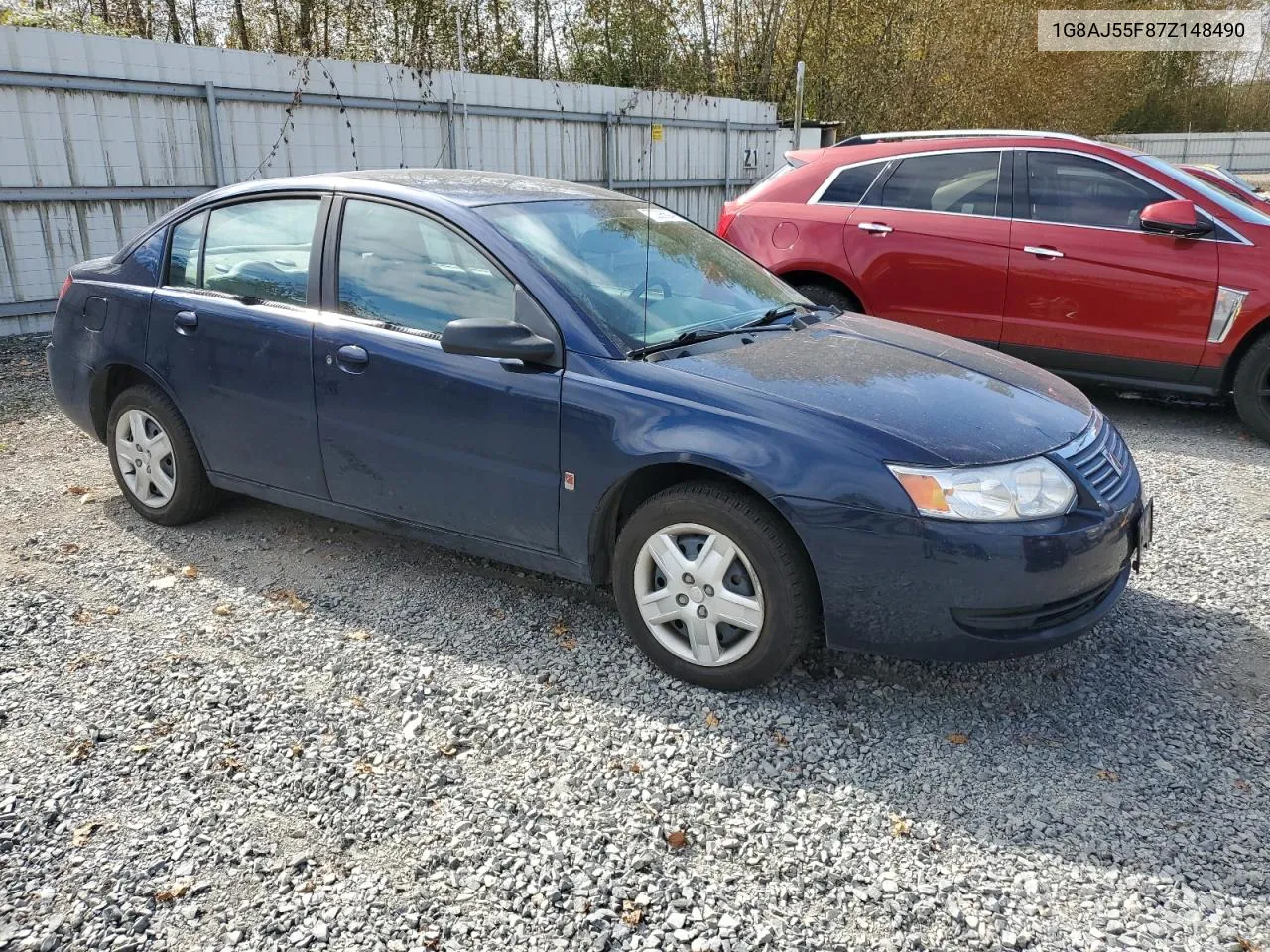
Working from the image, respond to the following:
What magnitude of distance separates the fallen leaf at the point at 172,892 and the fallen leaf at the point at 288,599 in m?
1.57

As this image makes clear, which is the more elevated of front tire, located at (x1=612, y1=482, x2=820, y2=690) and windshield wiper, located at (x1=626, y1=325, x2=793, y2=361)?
windshield wiper, located at (x1=626, y1=325, x2=793, y2=361)

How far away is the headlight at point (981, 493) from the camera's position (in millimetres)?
2955

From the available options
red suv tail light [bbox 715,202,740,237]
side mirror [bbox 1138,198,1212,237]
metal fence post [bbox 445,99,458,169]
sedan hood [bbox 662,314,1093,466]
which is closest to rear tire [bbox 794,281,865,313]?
red suv tail light [bbox 715,202,740,237]

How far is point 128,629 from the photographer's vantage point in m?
3.79

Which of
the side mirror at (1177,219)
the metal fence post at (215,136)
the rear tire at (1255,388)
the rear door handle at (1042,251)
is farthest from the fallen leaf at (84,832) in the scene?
the metal fence post at (215,136)

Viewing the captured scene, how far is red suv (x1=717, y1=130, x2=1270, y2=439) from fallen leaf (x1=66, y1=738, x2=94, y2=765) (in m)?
5.42

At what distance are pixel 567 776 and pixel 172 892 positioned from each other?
1.05m

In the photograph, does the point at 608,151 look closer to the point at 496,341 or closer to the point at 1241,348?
the point at 1241,348

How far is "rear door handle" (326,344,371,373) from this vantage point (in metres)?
3.84

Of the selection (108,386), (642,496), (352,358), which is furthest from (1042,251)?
(108,386)

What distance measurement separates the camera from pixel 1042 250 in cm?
655

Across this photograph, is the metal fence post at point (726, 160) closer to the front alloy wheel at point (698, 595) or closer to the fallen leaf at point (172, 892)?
the front alloy wheel at point (698, 595)

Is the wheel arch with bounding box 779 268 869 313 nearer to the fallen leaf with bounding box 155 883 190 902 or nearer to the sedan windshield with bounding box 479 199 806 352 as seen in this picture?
the sedan windshield with bounding box 479 199 806 352

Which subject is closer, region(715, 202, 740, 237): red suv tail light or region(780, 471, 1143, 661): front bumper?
region(780, 471, 1143, 661): front bumper
